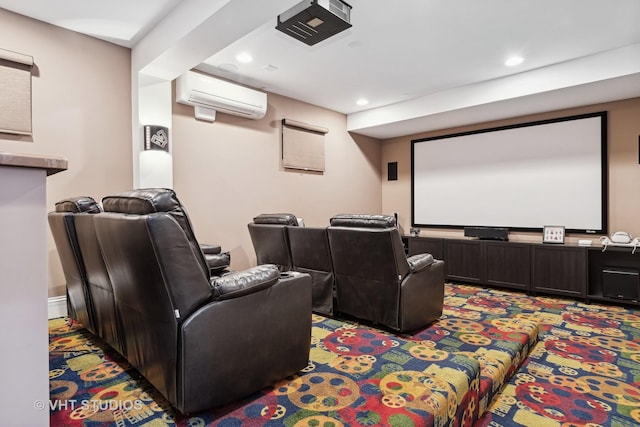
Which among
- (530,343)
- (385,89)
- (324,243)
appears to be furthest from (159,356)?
(385,89)

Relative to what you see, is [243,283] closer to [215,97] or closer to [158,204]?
[158,204]

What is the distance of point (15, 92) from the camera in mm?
3164

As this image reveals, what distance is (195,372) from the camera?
1593 mm

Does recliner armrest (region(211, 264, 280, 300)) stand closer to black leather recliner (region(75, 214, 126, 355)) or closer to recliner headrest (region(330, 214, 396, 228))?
black leather recliner (region(75, 214, 126, 355))

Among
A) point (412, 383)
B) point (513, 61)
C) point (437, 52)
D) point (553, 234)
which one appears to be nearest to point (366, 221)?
point (412, 383)

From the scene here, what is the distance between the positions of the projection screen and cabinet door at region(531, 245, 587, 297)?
0.66m

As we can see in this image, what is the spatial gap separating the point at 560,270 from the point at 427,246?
1797 mm

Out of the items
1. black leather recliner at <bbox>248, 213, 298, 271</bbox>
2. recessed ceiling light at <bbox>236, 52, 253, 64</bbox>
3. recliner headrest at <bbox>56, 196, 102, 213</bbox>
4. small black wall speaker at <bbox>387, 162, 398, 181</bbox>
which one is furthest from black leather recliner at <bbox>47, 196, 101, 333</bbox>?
small black wall speaker at <bbox>387, 162, 398, 181</bbox>

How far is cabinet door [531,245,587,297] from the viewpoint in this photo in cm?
438

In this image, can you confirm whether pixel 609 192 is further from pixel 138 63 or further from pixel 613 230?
pixel 138 63

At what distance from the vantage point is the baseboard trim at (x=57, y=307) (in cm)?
335

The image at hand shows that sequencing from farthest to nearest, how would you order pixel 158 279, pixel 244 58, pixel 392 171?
pixel 392 171
pixel 244 58
pixel 158 279

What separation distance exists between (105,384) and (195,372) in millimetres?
805

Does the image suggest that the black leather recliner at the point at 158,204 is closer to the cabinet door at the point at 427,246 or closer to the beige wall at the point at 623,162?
the cabinet door at the point at 427,246
